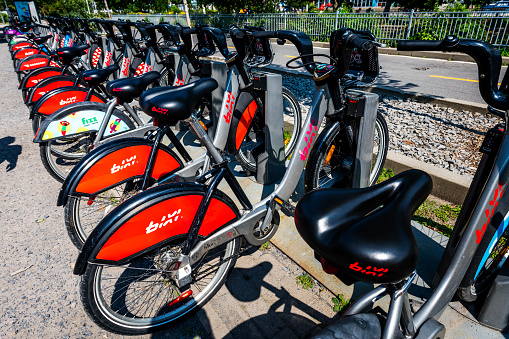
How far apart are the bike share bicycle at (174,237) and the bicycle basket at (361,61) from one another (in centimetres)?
13

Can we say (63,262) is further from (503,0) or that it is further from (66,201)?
(503,0)

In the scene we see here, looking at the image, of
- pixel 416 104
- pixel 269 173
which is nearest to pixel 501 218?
pixel 269 173

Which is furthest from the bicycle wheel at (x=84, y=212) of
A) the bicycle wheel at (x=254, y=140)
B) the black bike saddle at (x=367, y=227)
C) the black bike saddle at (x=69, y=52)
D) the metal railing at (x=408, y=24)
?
the metal railing at (x=408, y=24)

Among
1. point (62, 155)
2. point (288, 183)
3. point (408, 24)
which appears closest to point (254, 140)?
point (288, 183)

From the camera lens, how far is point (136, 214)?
68.6 inches

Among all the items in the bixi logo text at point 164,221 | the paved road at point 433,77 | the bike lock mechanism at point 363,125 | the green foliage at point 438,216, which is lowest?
the green foliage at point 438,216

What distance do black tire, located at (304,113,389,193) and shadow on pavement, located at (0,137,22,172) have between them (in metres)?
4.56

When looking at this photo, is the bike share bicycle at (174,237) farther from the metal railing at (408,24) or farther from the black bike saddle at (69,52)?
the metal railing at (408,24)

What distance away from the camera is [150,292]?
2.28m

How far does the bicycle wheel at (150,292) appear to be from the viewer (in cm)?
180

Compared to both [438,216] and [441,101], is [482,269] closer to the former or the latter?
[438,216]

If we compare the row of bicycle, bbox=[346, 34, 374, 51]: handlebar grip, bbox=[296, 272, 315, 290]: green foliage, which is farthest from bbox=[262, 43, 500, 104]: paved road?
bbox=[296, 272, 315, 290]: green foliage

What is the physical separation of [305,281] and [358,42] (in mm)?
1787

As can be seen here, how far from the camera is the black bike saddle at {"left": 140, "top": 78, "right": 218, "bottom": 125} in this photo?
1.90m
